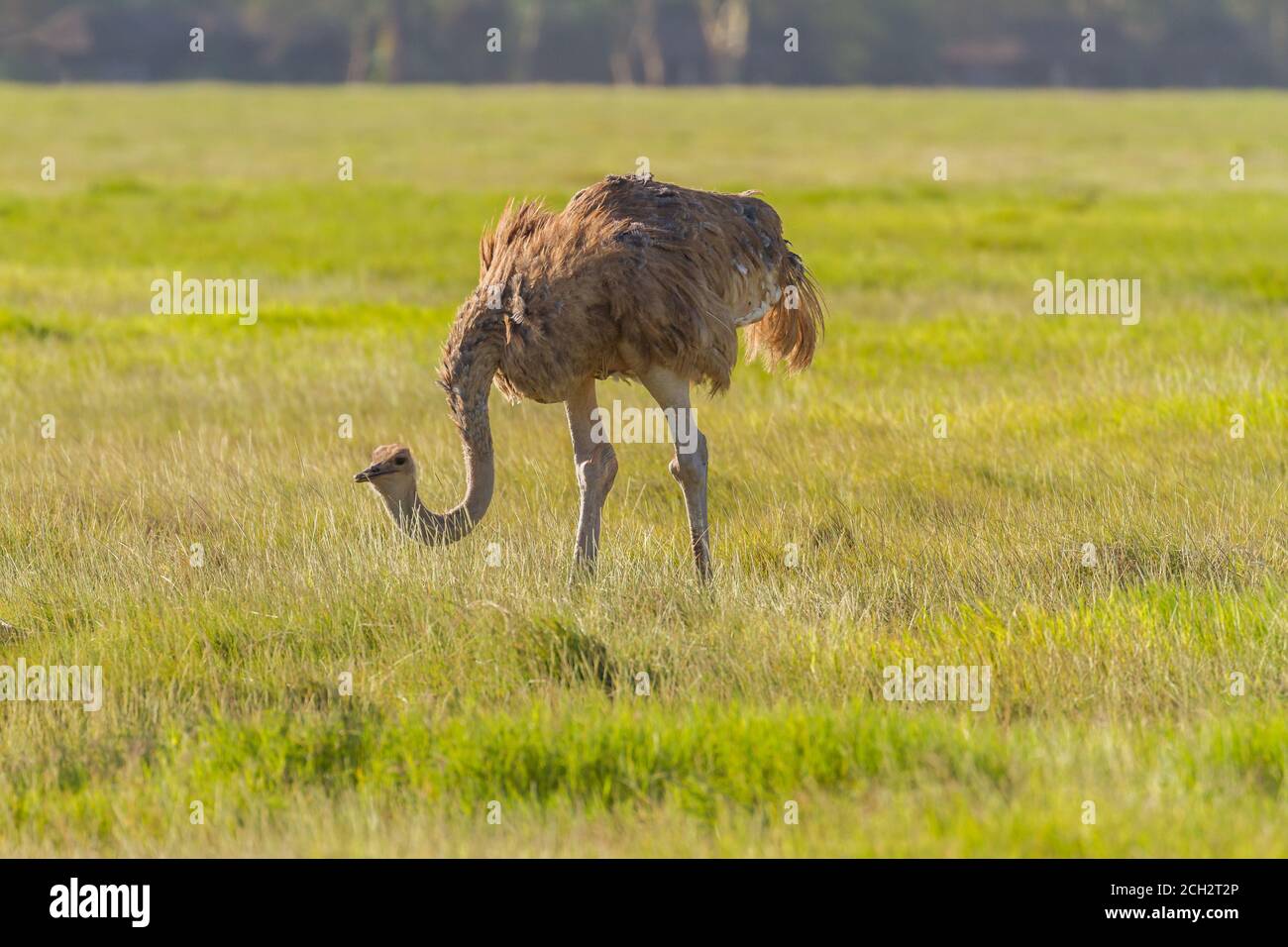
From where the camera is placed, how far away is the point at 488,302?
22.6ft

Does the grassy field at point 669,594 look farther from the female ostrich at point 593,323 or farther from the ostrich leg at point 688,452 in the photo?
the female ostrich at point 593,323

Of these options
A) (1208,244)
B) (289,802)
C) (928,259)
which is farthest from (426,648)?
(1208,244)

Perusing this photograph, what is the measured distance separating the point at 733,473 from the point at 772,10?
269 feet

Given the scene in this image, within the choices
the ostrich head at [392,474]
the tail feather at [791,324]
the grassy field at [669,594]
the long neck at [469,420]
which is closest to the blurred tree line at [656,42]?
the grassy field at [669,594]

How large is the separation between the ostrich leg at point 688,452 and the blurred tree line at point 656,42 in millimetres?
79606

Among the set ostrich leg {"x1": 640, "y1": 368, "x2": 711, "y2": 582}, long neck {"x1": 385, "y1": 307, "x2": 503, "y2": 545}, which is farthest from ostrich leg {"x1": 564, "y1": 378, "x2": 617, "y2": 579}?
long neck {"x1": 385, "y1": 307, "x2": 503, "y2": 545}

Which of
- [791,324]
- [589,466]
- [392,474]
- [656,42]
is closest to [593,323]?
[589,466]

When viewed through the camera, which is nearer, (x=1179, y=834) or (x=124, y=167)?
(x=1179, y=834)

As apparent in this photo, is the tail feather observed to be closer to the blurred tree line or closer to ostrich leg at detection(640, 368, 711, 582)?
ostrich leg at detection(640, 368, 711, 582)

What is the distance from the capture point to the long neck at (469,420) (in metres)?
6.69

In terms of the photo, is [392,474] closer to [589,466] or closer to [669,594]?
[589,466]

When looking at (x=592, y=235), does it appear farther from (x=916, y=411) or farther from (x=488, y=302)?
(x=916, y=411)

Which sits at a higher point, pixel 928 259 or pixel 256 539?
pixel 928 259

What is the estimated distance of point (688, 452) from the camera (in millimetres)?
7363
